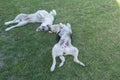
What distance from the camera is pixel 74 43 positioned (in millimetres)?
3500

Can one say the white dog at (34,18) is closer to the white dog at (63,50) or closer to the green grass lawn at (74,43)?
the green grass lawn at (74,43)

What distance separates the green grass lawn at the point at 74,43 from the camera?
2961 millimetres

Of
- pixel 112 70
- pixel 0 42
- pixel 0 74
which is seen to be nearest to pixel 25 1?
pixel 0 42

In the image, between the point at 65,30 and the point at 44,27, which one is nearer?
the point at 65,30

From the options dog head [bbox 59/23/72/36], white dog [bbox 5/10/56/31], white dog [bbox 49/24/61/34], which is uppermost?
dog head [bbox 59/23/72/36]

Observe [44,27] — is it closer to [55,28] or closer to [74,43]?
[55,28]

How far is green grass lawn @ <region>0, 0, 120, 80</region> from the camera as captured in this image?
2.96 m

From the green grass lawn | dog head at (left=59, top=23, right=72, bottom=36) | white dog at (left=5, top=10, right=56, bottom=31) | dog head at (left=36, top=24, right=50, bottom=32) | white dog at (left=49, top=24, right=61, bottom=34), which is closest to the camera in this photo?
the green grass lawn

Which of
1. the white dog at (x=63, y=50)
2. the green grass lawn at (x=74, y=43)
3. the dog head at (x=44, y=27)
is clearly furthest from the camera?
the dog head at (x=44, y=27)

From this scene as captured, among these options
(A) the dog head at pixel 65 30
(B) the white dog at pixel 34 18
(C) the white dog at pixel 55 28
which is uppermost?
(A) the dog head at pixel 65 30

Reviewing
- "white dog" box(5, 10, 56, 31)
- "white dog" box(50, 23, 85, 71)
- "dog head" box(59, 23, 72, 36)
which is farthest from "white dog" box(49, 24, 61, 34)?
"white dog" box(50, 23, 85, 71)

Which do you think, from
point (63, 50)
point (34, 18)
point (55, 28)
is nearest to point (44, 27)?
point (55, 28)

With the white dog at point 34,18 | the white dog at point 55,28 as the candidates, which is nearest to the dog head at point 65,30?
the white dog at point 55,28

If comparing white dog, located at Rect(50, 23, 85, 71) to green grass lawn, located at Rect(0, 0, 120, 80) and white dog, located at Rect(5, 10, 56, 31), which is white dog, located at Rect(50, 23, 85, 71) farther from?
white dog, located at Rect(5, 10, 56, 31)
